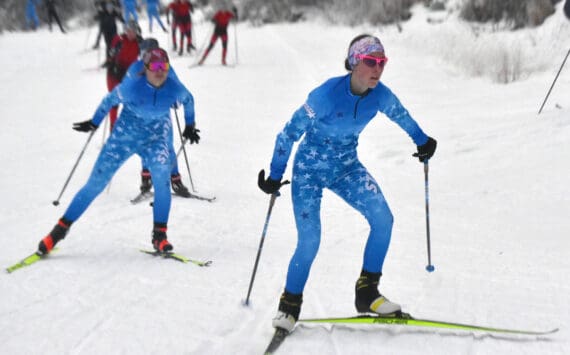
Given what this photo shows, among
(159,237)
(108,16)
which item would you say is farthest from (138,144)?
(108,16)

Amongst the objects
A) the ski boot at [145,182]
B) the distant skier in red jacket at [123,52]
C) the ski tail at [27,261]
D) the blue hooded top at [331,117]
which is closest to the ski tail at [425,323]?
the blue hooded top at [331,117]

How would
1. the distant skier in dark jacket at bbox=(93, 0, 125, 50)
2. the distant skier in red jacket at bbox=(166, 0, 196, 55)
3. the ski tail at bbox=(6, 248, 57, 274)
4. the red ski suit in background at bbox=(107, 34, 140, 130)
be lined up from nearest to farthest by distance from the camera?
the ski tail at bbox=(6, 248, 57, 274), the red ski suit in background at bbox=(107, 34, 140, 130), the distant skier in dark jacket at bbox=(93, 0, 125, 50), the distant skier in red jacket at bbox=(166, 0, 196, 55)

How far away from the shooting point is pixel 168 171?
4281 mm

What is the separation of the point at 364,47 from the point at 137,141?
7.68ft

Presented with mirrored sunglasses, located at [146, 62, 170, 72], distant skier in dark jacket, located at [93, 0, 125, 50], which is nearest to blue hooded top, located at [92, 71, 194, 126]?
mirrored sunglasses, located at [146, 62, 170, 72]

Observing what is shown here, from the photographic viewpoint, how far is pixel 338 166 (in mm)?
3174

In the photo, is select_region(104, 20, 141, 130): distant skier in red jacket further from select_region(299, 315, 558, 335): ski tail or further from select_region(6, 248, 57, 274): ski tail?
select_region(299, 315, 558, 335): ski tail

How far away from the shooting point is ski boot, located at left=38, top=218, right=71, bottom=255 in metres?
4.14

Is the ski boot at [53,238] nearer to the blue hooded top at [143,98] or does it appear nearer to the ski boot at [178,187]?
the blue hooded top at [143,98]

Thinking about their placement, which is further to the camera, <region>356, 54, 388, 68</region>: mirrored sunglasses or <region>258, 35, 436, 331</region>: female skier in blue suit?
<region>258, 35, 436, 331</region>: female skier in blue suit

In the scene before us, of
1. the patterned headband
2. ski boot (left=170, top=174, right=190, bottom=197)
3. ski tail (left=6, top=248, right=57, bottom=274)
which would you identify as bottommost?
ski boot (left=170, top=174, right=190, bottom=197)

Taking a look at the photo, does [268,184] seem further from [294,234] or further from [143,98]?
[294,234]

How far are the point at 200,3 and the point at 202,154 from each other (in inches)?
907

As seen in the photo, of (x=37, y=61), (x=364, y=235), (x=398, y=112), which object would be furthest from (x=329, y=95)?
(x=37, y=61)
